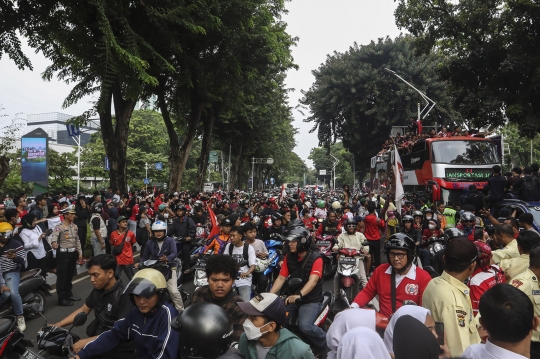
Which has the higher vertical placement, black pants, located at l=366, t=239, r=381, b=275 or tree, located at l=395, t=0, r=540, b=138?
tree, located at l=395, t=0, r=540, b=138

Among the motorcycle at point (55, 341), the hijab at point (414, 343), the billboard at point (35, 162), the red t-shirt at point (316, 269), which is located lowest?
the motorcycle at point (55, 341)

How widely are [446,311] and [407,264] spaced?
859 mm

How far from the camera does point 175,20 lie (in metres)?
12.3

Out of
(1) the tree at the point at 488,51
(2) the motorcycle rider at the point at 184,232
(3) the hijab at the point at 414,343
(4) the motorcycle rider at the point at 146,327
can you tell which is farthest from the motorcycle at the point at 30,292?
(1) the tree at the point at 488,51

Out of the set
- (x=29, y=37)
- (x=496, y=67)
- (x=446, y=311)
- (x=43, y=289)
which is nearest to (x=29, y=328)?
(x=43, y=289)

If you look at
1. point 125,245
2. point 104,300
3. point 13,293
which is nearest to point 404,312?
point 104,300

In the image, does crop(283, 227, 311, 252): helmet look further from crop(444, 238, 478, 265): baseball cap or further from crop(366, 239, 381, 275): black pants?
crop(366, 239, 381, 275): black pants

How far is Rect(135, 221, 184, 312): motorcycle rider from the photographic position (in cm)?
627

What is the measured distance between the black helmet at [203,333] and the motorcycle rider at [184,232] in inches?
287

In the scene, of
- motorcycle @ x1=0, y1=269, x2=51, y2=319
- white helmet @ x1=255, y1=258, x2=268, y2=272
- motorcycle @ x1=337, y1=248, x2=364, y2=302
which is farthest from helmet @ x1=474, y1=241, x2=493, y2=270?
Result: motorcycle @ x1=0, y1=269, x2=51, y2=319

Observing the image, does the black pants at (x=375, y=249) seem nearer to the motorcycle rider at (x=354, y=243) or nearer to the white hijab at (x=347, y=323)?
the motorcycle rider at (x=354, y=243)

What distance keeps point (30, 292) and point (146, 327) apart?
4.75 meters

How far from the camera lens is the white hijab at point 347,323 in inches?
91.0

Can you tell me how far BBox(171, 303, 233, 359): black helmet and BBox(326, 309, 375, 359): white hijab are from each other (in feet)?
1.84
